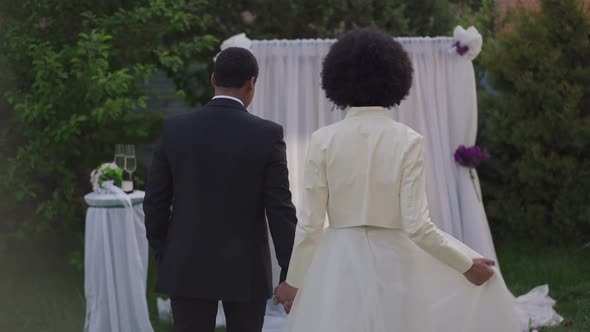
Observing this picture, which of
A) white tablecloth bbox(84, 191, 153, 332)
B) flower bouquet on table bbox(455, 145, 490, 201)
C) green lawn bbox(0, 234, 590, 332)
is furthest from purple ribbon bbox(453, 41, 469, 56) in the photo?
white tablecloth bbox(84, 191, 153, 332)

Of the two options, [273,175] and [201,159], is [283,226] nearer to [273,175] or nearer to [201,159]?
[273,175]

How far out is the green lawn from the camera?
565 centimetres

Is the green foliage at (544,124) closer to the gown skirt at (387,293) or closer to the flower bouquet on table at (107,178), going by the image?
the flower bouquet on table at (107,178)

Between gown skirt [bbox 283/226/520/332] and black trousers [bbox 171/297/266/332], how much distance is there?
220 mm

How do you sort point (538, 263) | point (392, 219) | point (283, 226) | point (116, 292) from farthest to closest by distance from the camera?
point (538, 263), point (116, 292), point (283, 226), point (392, 219)

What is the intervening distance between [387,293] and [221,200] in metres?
0.70

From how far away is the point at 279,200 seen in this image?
2.88 meters

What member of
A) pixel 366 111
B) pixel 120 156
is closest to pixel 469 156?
pixel 120 156

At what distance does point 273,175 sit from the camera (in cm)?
289

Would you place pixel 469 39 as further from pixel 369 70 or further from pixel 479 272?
pixel 479 272

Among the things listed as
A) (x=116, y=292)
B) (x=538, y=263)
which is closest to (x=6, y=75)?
(x=116, y=292)

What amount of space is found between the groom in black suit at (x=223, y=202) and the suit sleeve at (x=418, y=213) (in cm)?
48

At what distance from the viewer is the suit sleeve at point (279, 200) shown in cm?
288

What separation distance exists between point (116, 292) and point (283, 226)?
2141 mm
